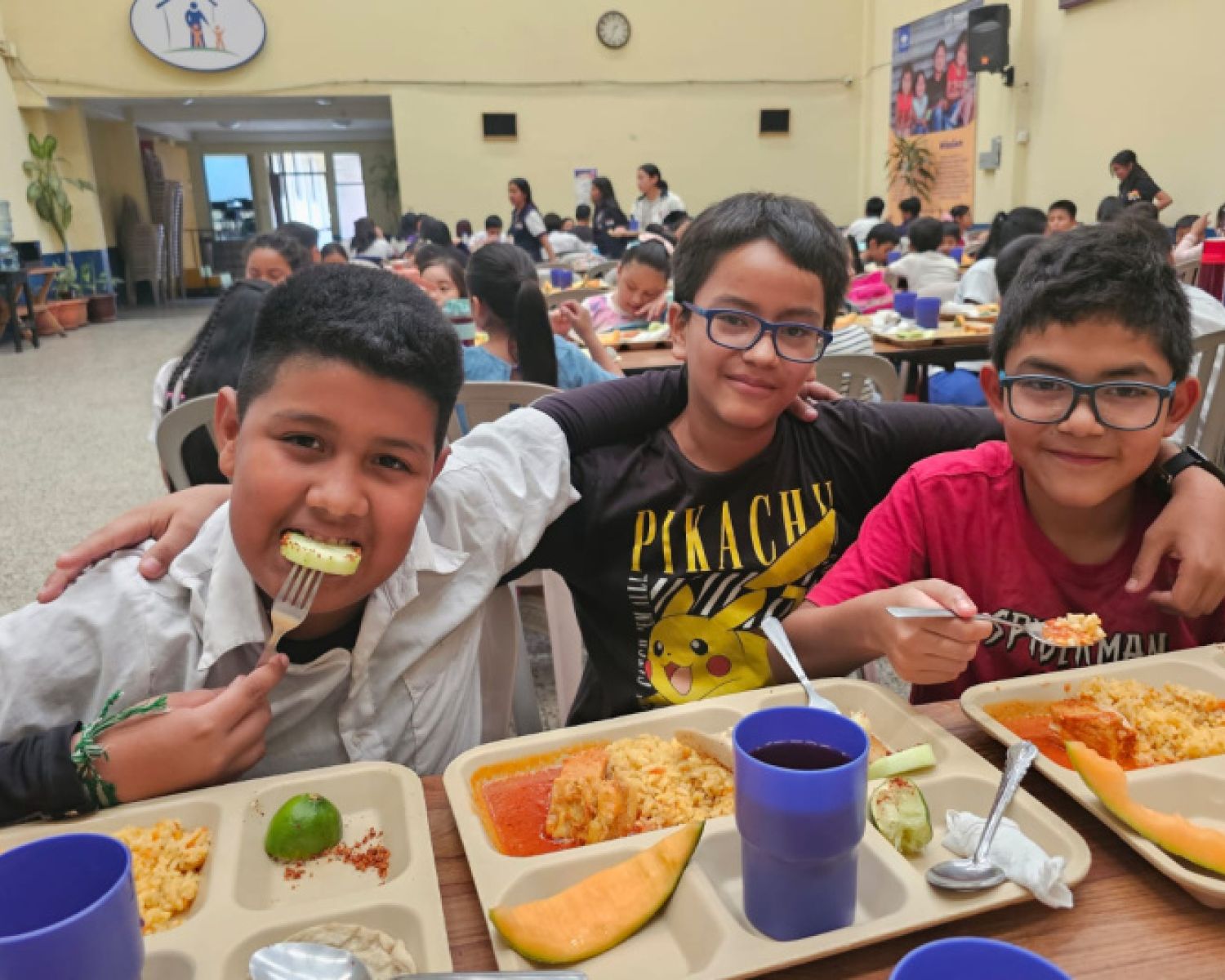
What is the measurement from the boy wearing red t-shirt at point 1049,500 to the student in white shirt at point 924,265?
5.44 metres

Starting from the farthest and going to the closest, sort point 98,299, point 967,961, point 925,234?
point 98,299
point 925,234
point 967,961

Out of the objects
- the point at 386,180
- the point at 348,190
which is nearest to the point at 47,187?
the point at 386,180

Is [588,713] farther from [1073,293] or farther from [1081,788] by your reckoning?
[1073,293]

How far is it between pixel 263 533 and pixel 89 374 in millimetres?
9526

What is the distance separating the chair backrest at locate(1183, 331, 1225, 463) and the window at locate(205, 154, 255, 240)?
68.7 ft

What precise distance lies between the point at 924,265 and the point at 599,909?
664 centimetres

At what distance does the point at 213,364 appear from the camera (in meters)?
2.80

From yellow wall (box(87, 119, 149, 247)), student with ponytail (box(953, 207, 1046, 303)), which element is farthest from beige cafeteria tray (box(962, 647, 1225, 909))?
yellow wall (box(87, 119, 149, 247))

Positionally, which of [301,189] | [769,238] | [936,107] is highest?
[936,107]

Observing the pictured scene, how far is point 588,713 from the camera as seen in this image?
1888 millimetres

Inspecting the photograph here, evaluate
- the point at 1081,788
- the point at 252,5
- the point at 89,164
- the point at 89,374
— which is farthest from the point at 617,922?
the point at 89,164

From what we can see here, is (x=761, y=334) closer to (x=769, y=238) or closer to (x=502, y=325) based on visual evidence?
(x=769, y=238)

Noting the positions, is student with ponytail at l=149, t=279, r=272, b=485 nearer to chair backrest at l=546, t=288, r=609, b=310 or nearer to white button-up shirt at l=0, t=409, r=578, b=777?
white button-up shirt at l=0, t=409, r=578, b=777

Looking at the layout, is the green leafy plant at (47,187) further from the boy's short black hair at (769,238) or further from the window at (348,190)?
the boy's short black hair at (769,238)
